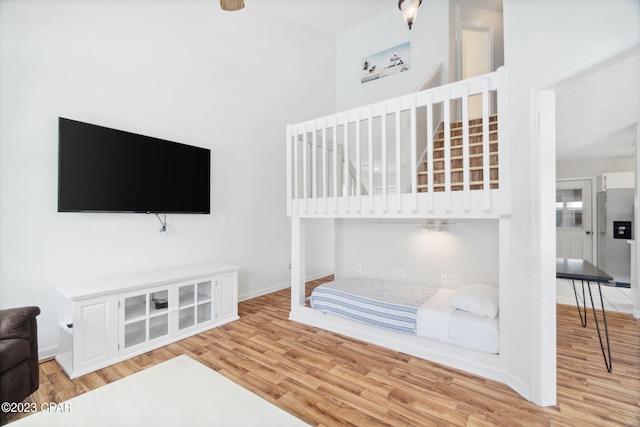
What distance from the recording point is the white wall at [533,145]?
1.48 m

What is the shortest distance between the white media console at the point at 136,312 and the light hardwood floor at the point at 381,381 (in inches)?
4.3

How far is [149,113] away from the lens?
2859 millimetres

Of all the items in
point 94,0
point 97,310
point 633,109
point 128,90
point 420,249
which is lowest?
point 97,310

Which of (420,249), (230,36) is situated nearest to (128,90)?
(230,36)

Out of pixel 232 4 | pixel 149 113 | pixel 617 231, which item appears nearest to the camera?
pixel 232 4

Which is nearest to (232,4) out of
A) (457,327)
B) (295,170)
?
(295,170)

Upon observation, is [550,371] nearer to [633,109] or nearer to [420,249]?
[420,249]

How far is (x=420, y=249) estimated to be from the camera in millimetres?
3346

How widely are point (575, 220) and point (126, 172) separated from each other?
758 centimetres

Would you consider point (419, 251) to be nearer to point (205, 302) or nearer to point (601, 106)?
point (601, 106)

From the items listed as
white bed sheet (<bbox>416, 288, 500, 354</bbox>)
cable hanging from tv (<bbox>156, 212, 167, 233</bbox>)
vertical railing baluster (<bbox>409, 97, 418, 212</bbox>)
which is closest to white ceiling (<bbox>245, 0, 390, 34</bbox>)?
vertical railing baluster (<bbox>409, 97, 418, 212</bbox>)

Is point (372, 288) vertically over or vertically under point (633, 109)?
under

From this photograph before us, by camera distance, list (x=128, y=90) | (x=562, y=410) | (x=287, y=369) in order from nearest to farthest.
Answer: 1. (x=562, y=410)
2. (x=287, y=369)
3. (x=128, y=90)

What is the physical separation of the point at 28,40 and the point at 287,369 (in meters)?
3.22
